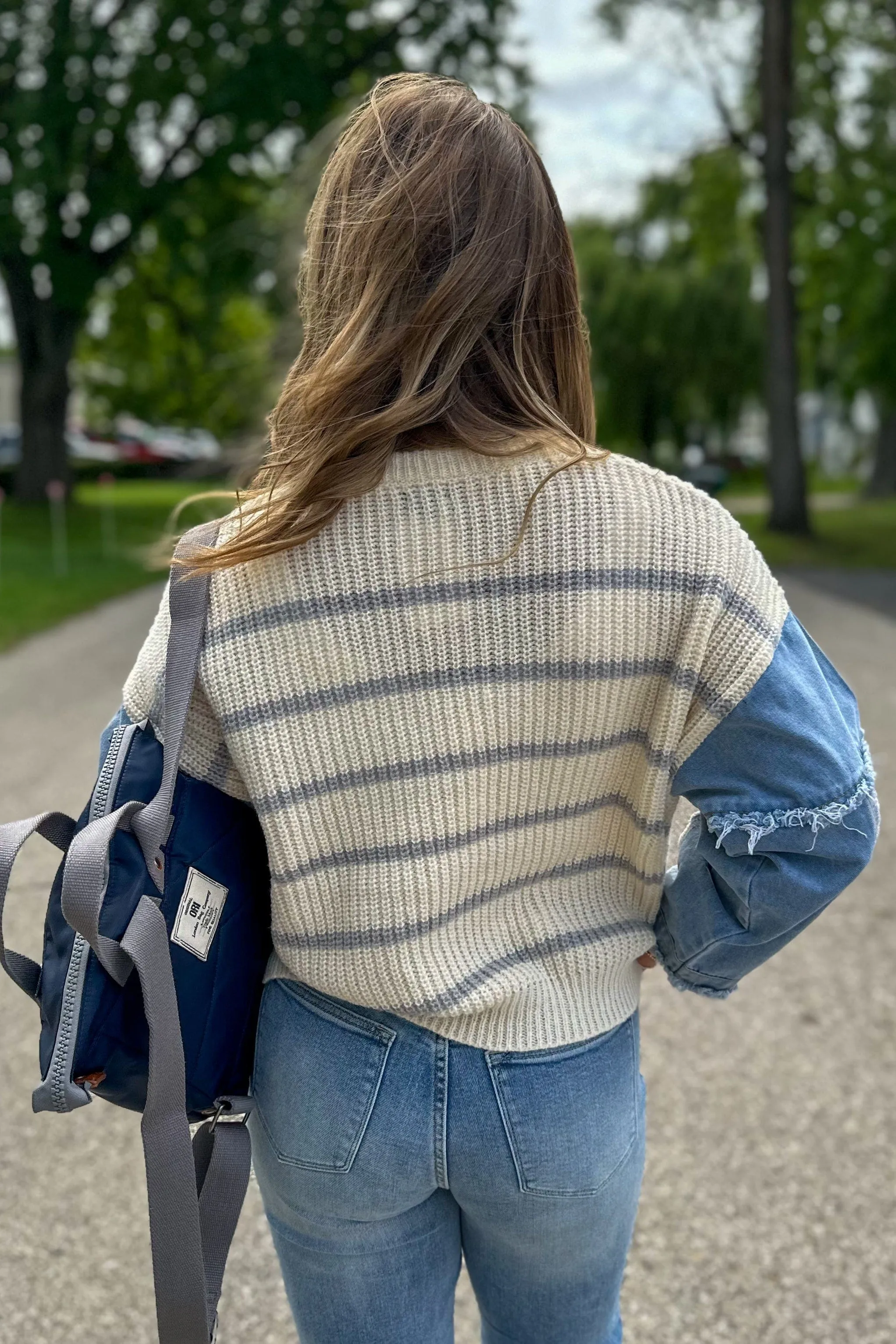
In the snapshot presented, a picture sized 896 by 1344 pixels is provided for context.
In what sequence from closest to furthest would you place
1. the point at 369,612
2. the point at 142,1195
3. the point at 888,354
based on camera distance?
the point at 369,612, the point at 142,1195, the point at 888,354

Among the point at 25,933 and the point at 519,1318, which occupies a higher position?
the point at 519,1318

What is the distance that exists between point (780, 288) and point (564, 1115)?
57.3ft

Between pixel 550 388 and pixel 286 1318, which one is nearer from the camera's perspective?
pixel 550 388

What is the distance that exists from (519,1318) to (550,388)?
104 cm

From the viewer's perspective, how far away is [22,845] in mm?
1307

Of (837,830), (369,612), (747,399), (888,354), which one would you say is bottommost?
(747,399)

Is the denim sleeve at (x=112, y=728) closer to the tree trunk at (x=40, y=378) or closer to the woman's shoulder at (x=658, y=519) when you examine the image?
the woman's shoulder at (x=658, y=519)

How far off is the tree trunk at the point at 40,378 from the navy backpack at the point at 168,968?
76.0 ft

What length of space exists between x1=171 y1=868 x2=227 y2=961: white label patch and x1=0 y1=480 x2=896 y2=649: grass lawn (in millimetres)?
7921

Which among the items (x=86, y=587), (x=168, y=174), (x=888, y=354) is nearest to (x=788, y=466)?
(x=888, y=354)

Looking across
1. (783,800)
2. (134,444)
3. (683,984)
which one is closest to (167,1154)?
(683,984)

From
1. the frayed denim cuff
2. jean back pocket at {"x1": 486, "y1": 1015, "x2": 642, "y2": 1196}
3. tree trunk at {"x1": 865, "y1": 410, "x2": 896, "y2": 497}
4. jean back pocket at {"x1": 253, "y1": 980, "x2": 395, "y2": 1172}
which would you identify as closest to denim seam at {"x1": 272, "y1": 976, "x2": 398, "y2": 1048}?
jean back pocket at {"x1": 253, "y1": 980, "x2": 395, "y2": 1172}

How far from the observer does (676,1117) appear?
322 cm

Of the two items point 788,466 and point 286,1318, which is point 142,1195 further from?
point 788,466
